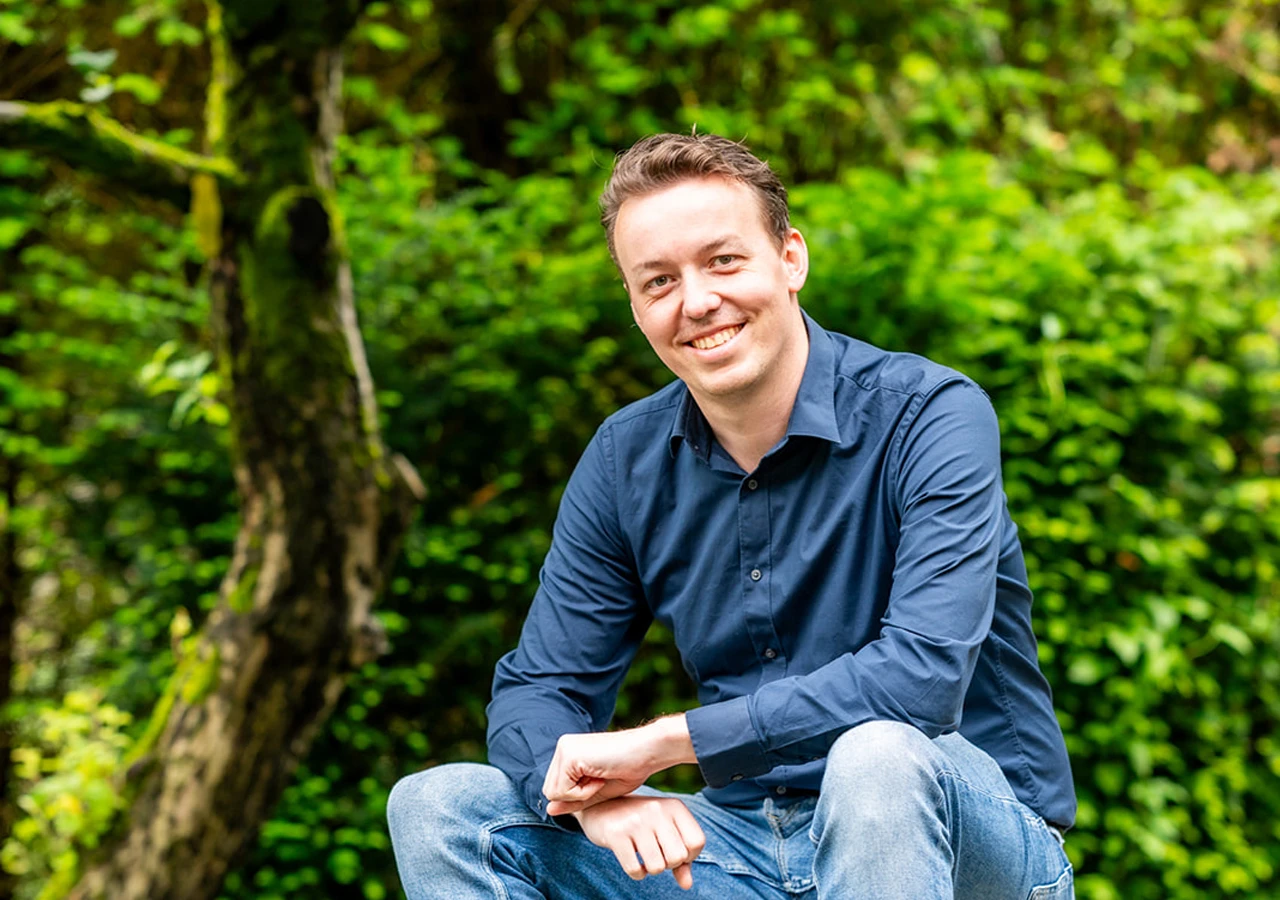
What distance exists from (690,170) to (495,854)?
1.07m

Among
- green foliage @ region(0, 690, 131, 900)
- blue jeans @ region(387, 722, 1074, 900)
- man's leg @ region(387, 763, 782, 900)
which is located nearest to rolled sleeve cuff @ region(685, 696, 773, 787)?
blue jeans @ region(387, 722, 1074, 900)

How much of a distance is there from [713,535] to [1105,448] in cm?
198

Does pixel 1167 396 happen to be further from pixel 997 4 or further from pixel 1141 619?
pixel 997 4

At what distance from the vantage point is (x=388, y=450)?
3.40 m

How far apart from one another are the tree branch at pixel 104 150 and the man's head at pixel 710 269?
1411 millimetres

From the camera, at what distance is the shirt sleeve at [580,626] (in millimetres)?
1968

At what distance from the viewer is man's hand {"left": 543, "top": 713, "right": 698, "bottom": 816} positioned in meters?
1.68

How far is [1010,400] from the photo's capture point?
3652mm

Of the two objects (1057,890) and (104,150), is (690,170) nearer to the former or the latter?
(1057,890)

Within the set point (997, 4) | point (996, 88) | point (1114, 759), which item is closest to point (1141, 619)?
point (1114, 759)

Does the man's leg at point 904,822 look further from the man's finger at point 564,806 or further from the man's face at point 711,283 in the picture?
the man's face at point 711,283

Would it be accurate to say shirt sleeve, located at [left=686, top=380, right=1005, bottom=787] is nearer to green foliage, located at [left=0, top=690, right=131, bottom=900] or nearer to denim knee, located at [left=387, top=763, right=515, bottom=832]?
denim knee, located at [left=387, top=763, right=515, bottom=832]

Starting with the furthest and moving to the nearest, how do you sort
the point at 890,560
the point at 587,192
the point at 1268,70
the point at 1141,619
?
1. the point at 1268,70
2. the point at 587,192
3. the point at 1141,619
4. the point at 890,560

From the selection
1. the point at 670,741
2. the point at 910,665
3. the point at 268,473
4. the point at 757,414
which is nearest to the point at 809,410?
the point at 757,414
